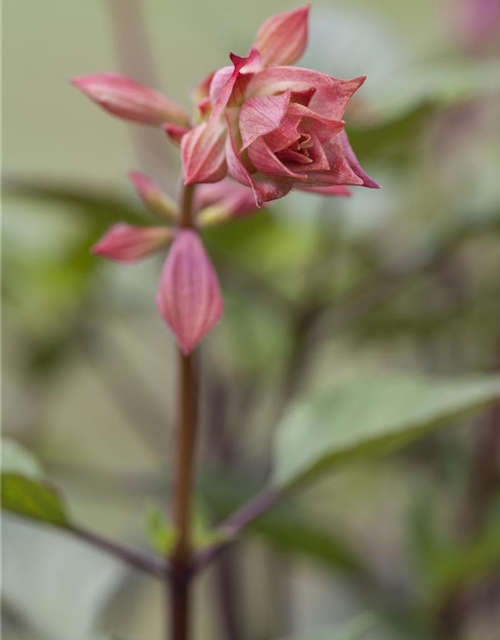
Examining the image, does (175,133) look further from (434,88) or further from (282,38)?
(434,88)

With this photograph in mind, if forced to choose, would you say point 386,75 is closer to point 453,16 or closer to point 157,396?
point 453,16

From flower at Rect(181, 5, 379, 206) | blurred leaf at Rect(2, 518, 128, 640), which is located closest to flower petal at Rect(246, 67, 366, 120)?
flower at Rect(181, 5, 379, 206)

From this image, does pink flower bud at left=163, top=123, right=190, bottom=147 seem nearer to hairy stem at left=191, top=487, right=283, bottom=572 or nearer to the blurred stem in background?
hairy stem at left=191, top=487, right=283, bottom=572

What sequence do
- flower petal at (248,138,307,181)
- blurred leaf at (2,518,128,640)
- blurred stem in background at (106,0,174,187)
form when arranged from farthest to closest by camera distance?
blurred stem in background at (106,0,174,187)
blurred leaf at (2,518,128,640)
flower petal at (248,138,307,181)

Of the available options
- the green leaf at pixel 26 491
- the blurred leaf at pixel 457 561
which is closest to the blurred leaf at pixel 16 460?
the green leaf at pixel 26 491

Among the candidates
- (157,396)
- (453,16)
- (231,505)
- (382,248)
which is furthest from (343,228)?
(157,396)

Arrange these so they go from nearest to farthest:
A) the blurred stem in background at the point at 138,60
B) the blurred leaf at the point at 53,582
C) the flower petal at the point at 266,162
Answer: the flower petal at the point at 266,162 < the blurred leaf at the point at 53,582 < the blurred stem in background at the point at 138,60

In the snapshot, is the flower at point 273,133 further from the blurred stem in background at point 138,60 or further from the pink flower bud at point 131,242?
the blurred stem in background at point 138,60
